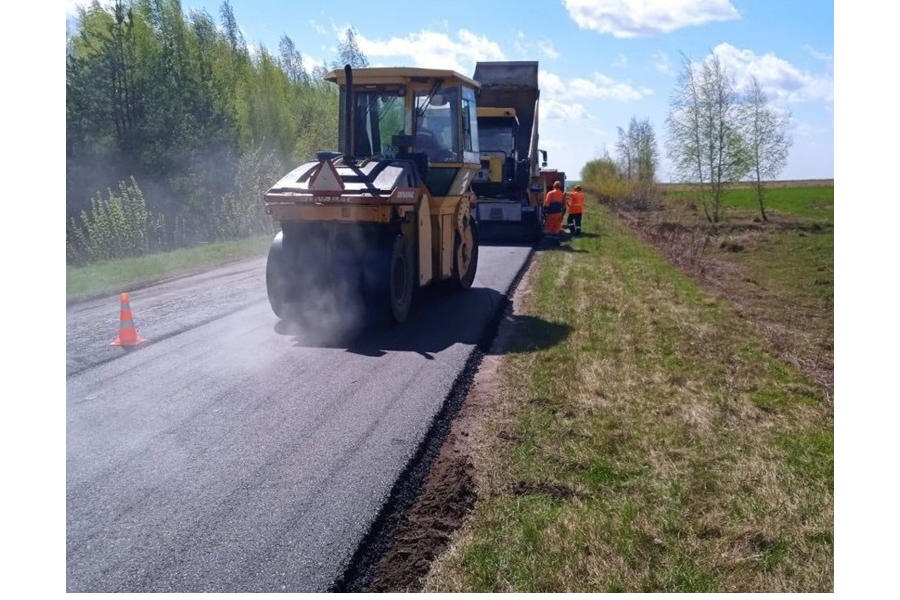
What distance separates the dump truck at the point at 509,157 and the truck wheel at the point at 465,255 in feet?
21.2

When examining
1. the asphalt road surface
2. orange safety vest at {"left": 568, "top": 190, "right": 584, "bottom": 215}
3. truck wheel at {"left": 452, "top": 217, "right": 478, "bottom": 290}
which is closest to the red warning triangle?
the asphalt road surface

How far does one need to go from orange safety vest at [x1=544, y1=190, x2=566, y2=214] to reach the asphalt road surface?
10556 mm

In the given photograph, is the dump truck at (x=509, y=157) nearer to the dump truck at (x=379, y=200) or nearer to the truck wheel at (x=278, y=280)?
the dump truck at (x=379, y=200)

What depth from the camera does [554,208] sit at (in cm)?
1889

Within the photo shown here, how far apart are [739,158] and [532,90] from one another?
14.9 meters

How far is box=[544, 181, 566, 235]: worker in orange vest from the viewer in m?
18.8

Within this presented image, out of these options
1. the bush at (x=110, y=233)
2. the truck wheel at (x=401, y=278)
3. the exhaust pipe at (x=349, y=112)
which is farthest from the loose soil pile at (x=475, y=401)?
the bush at (x=110, y=233)

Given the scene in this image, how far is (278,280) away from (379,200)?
1.32 m

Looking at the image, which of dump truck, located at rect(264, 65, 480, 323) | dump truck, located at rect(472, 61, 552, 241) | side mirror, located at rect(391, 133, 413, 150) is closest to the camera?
dump truck, located at rect(264, 65, 480, 323)

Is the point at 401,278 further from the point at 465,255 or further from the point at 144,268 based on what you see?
the point at 144,268

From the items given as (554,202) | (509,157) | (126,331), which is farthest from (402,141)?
(554,202)

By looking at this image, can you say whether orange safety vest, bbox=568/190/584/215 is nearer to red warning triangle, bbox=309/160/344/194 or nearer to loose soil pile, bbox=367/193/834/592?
loose soil pile, bbox=367/193/834/592

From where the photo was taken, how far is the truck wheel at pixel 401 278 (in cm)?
800

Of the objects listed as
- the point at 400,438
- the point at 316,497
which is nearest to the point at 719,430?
the point at 400,438
